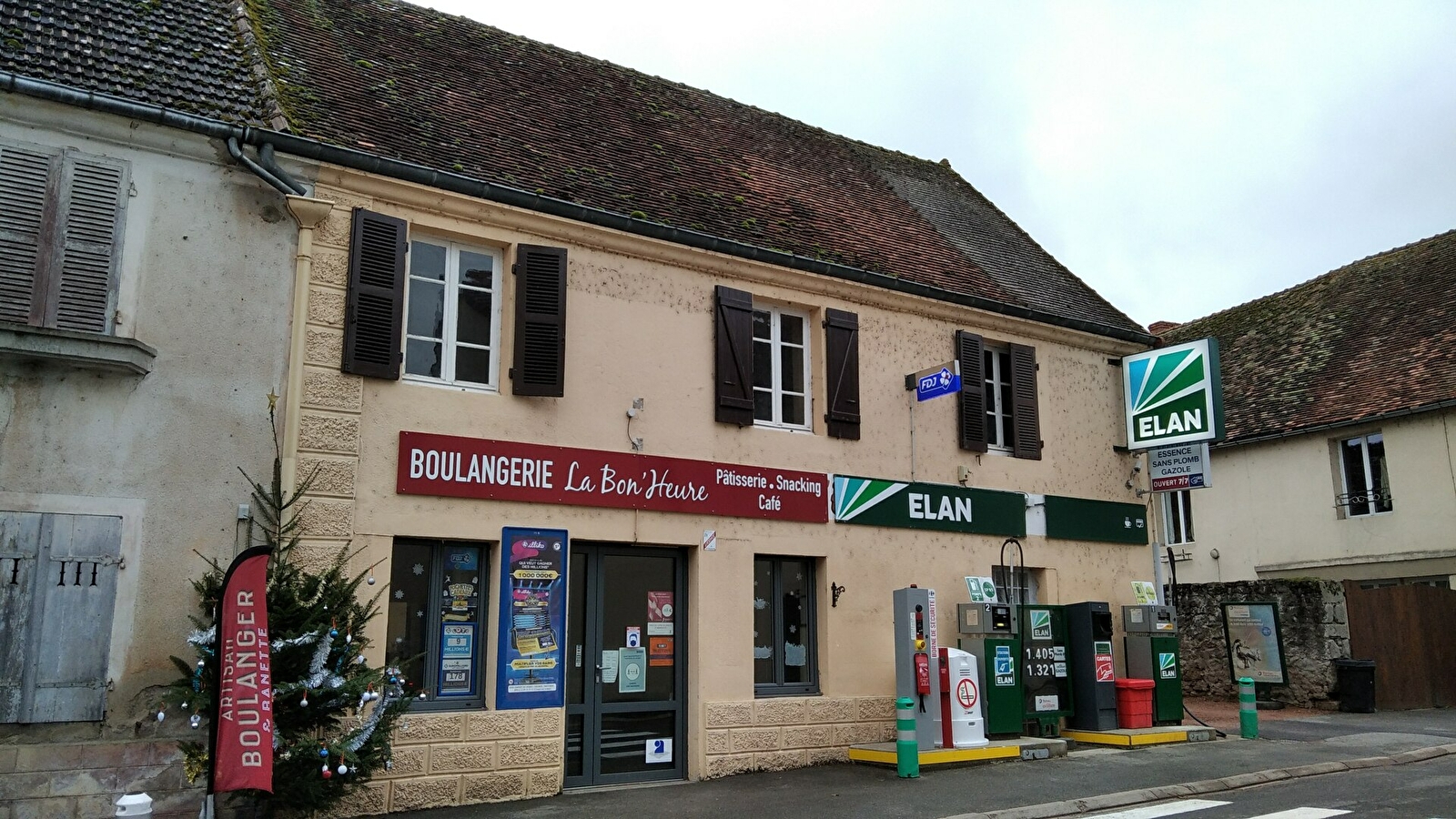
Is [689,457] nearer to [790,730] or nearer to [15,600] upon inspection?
[790,730]

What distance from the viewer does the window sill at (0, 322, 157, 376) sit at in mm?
8438

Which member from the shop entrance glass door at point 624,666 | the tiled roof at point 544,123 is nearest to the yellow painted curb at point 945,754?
the shop entrance glass door at point 624,666

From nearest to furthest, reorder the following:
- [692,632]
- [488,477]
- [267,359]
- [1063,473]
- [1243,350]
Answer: [267,359]
[488,477]
[692,632]
[1063,473]
[1243,350]

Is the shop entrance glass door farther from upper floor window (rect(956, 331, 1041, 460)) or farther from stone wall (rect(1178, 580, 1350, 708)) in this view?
stone wall (rect(1178, 580, 1350, 708))

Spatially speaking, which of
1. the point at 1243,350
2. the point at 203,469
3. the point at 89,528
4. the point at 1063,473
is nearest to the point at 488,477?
the point at 203,469

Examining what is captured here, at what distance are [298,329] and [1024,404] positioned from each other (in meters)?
9.38

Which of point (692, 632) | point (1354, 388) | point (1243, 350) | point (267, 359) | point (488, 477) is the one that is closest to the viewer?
point (267, 359)

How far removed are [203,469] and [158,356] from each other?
99cm

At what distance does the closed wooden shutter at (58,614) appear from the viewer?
8.33 metres

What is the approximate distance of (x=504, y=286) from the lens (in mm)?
11164

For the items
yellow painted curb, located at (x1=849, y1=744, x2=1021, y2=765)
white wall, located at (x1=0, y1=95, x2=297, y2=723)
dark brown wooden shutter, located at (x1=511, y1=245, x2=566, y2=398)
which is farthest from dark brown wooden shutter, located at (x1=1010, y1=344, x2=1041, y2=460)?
white wall, located at (x1=0, y1=95, x2=297, y2=723)

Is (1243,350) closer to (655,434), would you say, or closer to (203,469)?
(655,434)

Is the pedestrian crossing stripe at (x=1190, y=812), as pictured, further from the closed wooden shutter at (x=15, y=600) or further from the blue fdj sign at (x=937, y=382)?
the closed wooden shutter at (x=15, y=600)

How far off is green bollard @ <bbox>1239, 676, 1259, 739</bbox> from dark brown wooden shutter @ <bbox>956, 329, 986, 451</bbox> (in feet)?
14.3
